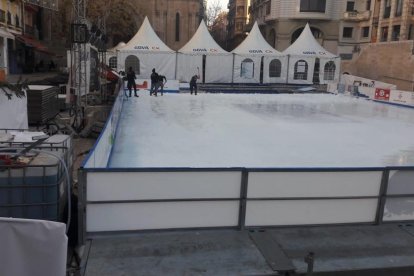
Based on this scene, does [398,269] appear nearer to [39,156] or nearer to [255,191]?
[255,191]

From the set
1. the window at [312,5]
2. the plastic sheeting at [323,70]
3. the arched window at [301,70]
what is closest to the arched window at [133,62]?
the arched window at [301,70]

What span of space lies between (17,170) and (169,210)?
5.55 ft

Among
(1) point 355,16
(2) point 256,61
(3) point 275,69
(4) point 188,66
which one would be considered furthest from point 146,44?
(1) point 355,16

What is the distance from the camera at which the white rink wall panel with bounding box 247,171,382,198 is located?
17.0 ft

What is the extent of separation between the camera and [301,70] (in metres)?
34.5

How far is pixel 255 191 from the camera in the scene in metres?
5.18

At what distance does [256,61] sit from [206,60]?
3823 millimetres

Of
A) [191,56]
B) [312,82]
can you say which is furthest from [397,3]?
[191,56]

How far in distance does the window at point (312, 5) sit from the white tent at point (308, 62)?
18.0 metres

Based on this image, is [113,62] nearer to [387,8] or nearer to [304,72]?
[304,72]

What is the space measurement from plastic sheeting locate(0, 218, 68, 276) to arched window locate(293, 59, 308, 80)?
31.9 meters

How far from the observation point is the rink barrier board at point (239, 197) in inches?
190

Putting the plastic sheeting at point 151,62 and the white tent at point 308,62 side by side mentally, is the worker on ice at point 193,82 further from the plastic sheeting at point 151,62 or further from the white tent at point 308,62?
the white tent at point 308,62

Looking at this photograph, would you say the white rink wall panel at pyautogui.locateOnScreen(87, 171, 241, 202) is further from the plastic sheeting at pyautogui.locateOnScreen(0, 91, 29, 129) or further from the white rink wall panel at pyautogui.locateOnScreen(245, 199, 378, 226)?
the plastic sheeting at pyautogui.locateOnScreen(0, 91, 29, 129)
